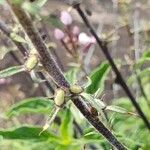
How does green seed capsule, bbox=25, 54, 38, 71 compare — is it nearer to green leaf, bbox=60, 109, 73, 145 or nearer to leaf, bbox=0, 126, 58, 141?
leaf, bbox=0, 126, 58, 141

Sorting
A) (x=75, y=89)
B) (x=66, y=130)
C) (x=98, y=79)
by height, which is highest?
(x=75, y=89)

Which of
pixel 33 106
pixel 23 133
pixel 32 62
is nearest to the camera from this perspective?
pixel 32 62

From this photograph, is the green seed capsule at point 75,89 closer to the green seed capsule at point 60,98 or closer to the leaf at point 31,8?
the green seed capsule at point 60,98

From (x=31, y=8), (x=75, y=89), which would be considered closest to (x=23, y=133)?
(x=75, y=89)

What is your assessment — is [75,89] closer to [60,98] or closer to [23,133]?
[60,98]

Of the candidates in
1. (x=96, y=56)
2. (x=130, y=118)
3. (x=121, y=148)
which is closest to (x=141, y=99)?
(x=130, y=118)

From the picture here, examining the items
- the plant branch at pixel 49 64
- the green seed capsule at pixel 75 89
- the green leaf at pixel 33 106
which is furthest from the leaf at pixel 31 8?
the green leaf at pixel 33 106

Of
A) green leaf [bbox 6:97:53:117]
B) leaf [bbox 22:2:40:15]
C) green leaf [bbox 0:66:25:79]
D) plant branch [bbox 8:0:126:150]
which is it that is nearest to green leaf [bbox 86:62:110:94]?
green leaf [bbox 6:97:53:117]

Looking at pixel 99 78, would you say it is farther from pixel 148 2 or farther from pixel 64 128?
pixel 148 2
